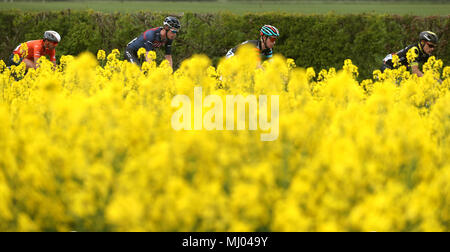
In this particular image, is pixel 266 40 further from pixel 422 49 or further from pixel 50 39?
pixel 50 39

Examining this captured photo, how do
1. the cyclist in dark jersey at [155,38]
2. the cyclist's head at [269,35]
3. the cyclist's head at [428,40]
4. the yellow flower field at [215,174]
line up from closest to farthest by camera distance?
the yellow flower field at [215,174], the cyclist's head at [269,35], the cyclist's head at [428,40], the cyclist in dark jersey at [155,38]

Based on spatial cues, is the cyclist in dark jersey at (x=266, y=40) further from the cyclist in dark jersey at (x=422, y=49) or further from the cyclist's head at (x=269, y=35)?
the cyclist in dark jersey at (x=422, y=49)

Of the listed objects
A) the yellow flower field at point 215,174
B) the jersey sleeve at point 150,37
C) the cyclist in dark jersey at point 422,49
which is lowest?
the yellow flower field at point 215,174

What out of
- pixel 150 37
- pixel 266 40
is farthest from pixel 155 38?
pixel 266 40

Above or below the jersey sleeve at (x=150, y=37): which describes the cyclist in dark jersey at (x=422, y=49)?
below

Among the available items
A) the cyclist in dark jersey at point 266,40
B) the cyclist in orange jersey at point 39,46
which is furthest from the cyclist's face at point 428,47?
the cyclist in orange jersey at point 39,46

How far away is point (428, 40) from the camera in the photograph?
705cm

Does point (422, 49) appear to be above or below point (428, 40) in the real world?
below

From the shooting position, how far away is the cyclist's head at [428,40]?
7031mm

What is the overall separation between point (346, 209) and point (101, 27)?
11.4m

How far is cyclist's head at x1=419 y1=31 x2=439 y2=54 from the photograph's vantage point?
7.03m

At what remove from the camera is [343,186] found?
2.50 m
